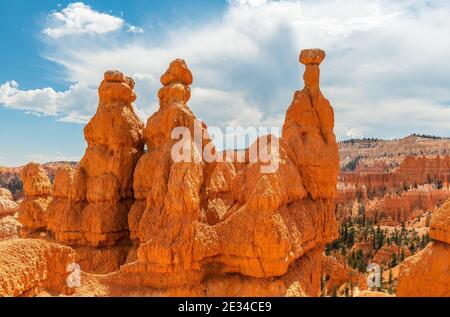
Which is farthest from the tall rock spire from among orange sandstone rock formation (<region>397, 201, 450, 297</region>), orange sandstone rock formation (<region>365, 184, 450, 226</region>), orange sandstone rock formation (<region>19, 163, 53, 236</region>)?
orange sandstone rock formation (<region>365, 184, 450, 226</region>)

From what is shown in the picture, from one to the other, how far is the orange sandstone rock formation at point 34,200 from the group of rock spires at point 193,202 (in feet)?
15.6

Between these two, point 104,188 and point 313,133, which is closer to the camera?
point 313,133

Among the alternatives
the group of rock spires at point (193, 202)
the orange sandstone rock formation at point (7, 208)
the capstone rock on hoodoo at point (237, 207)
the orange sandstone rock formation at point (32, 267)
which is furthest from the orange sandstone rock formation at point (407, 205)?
the orange sandstone rock formation at point (32, 267)

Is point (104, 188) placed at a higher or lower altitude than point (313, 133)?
lower

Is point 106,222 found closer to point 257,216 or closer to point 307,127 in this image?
point 257,216

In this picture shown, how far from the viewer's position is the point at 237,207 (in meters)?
13.9

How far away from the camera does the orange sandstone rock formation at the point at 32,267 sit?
9.31m

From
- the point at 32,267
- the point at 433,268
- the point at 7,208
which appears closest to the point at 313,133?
the point at 433,268

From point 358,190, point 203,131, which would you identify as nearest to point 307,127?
point 203,131

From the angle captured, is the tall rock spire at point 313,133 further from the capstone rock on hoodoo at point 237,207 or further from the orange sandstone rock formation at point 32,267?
the orange sandstone rock formation at point 32,267

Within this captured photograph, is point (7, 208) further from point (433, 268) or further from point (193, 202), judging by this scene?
point (433, 268)

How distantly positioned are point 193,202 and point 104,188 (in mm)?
6241
